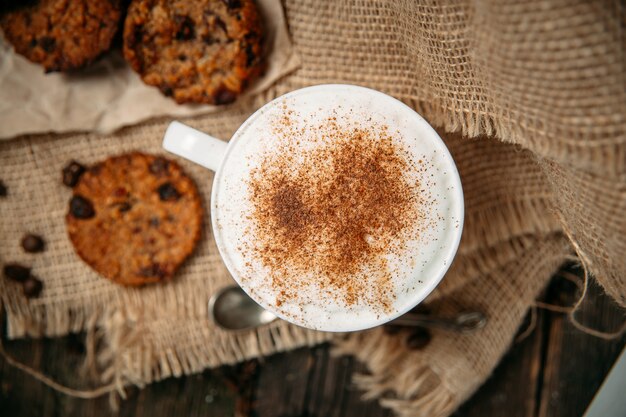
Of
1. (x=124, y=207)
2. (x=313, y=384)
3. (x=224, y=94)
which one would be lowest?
(x=313, y=384)

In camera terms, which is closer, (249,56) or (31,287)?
(249,56)

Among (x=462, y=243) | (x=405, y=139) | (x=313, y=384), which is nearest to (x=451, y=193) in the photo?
(x=405, y=139)

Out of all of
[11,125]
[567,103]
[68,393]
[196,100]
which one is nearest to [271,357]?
[68,393]

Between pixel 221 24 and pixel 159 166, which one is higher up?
pixel 221 24

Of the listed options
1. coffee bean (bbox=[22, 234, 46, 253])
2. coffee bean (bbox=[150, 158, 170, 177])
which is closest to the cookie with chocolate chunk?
coffee bean (bbox=[150, 158, 170, 177])

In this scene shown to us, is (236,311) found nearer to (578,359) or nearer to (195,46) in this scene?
(195,46)

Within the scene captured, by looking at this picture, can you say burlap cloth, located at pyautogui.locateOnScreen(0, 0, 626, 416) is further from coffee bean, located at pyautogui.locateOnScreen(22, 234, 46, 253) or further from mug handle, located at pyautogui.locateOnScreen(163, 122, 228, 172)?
mug handle, located at pyautogui.locateOnScreen(163, 122, 228, 172)

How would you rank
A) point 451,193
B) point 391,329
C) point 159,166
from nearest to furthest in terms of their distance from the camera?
point 451,193, point 159,166, point 391,329

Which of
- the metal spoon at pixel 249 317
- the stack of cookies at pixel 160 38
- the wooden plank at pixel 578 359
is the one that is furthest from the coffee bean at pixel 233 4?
the wooden plank at pixel 578 359
